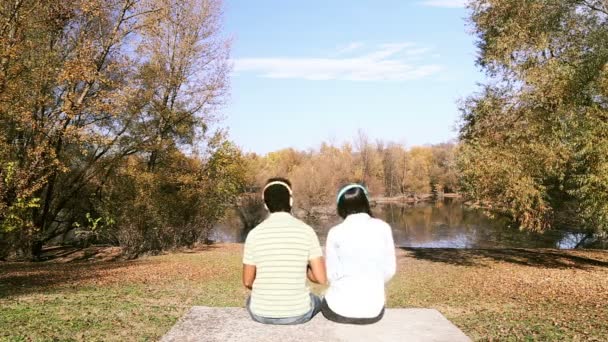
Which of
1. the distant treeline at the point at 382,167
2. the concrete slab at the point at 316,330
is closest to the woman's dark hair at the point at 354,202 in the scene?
the concrete slab at the point at 316,330

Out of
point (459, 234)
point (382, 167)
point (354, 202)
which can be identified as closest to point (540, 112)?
point (354, 202)

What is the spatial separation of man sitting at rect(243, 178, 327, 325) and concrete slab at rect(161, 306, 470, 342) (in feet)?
0.69

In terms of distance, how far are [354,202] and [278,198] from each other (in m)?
0.69

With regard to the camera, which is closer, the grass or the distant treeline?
the grass

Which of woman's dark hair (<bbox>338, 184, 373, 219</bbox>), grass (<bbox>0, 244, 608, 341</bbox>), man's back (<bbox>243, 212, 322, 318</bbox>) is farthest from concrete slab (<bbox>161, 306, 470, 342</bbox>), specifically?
grass (<bbox>0, 244, 608, 341</bbox>)

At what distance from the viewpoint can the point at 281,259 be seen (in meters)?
4.53

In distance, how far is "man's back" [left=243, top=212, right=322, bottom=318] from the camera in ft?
14.9

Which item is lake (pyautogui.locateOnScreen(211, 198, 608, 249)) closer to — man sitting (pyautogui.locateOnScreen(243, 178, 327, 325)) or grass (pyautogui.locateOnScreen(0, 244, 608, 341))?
grass (pyautogui.locateOnScreen(0, 244, 608, 341))

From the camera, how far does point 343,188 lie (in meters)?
4.70

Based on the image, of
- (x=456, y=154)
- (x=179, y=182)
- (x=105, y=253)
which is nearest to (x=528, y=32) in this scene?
(x=456, y=154)

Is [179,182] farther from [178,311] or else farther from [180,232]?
[178,311]

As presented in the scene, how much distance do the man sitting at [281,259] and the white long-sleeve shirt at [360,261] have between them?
153 mm

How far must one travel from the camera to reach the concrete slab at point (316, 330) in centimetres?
454

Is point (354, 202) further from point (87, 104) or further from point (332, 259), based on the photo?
point (87, 104)
